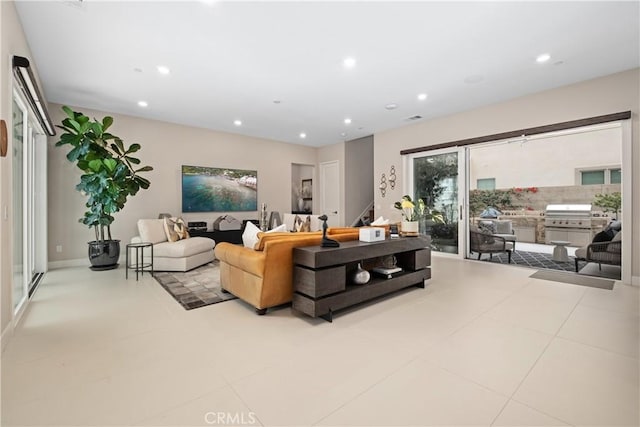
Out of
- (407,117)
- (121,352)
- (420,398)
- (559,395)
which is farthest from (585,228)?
(121,352)

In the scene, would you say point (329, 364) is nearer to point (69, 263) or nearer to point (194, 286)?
point (194, 286)

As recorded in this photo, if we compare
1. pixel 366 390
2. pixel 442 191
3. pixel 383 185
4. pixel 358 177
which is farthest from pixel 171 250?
pixel 358 177

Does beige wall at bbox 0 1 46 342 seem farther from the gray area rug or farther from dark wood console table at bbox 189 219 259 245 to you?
the gray area rug

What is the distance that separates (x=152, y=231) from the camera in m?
5.11

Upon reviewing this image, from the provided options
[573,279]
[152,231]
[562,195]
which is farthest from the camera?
[562,195]

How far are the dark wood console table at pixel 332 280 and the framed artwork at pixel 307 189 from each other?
5.91 m

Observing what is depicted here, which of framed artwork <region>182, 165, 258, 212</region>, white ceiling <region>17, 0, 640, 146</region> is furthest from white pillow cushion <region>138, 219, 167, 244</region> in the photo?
white ceiling <region>17, 0, 640, 146</region>

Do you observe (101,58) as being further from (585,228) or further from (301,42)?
(585,228)

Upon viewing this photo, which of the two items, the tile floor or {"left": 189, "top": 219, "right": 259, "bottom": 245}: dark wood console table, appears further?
{"left": 189, "top": 219, "right": 259, "bottom": 245}: dark wood console table

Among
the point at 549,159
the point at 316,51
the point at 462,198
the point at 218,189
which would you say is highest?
the point at 316,51

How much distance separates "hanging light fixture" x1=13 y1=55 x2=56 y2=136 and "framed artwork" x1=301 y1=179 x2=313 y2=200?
6.28 metres

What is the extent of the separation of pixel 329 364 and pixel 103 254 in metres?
4.69

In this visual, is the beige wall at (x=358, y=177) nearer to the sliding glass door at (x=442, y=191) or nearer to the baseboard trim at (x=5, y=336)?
the sliding glass door at (x=442, y=191)

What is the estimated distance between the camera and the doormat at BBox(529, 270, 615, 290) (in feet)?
13.0
